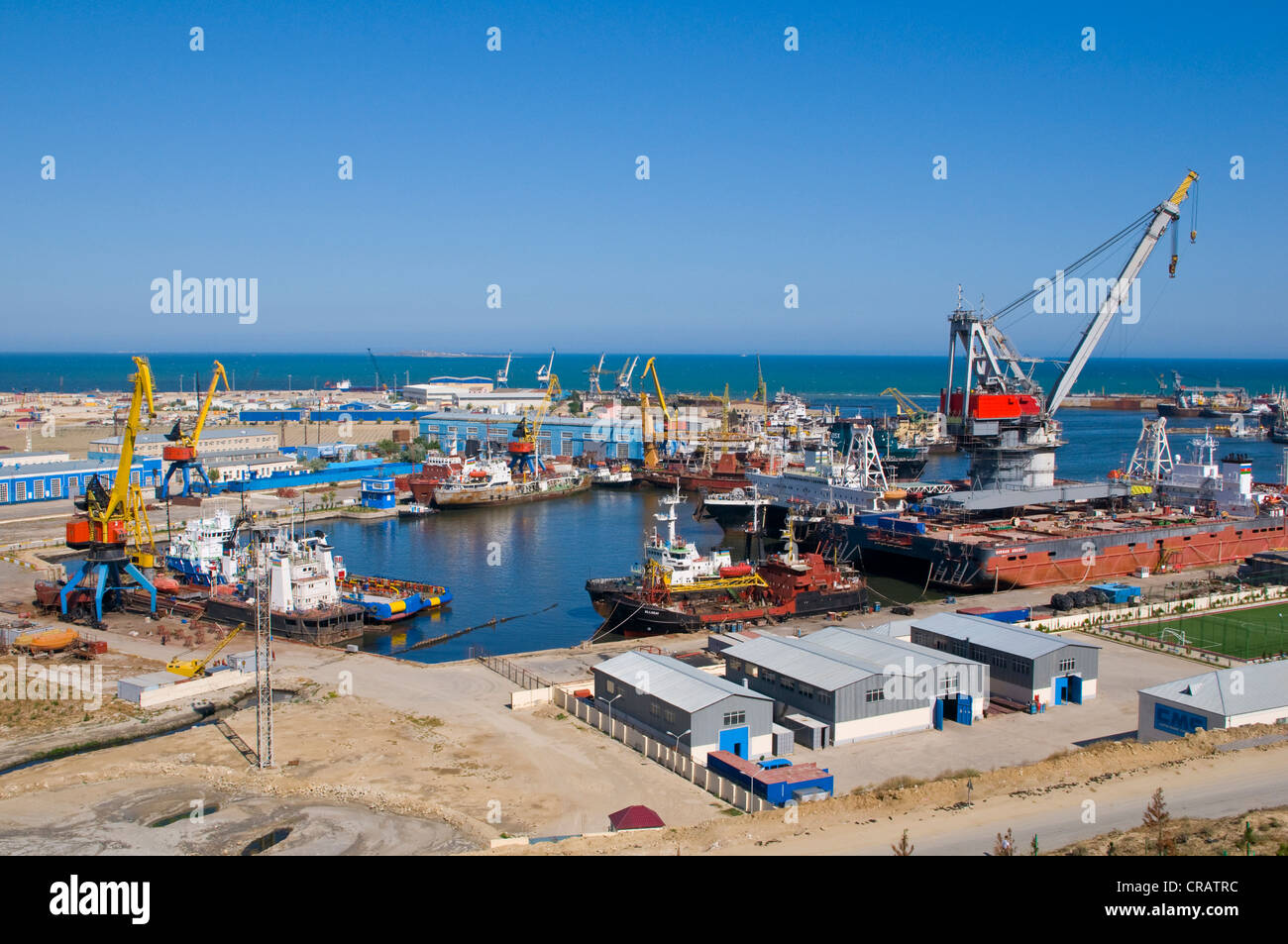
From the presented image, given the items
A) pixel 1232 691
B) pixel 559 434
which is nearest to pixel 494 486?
pixel 559 434

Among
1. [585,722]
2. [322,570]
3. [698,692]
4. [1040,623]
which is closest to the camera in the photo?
[698,692]

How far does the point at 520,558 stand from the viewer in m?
41.9

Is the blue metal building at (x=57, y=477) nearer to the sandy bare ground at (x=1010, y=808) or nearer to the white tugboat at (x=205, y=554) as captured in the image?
the white tugboat at (x=205, y=554)

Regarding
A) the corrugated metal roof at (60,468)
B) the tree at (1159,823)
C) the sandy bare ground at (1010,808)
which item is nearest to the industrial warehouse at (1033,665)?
the sandy bare ground at (1010,808)

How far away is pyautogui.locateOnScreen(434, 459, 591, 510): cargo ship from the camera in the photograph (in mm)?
56969

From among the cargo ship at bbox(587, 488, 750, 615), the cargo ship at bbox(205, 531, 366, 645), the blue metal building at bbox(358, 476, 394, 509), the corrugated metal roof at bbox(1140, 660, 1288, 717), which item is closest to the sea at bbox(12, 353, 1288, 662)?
the cargo ship at bbox(205, 531, 366, 645)

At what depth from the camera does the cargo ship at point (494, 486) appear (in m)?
57.0

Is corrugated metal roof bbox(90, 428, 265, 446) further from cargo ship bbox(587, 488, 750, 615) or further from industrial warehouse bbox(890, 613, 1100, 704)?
industrial warehouse bbox(890, 613, 1100, 704)

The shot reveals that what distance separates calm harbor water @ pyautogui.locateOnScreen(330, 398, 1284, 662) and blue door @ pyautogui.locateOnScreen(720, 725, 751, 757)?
36.9 feet

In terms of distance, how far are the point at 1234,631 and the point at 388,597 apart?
24184 mm

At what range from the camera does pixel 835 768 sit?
1764 cm
